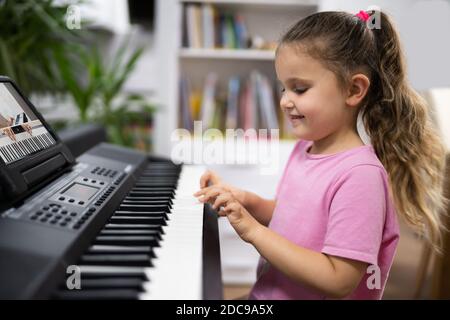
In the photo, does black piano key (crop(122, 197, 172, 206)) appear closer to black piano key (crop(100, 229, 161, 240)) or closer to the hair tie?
black piano key (crop(100, 229, 161, 240))

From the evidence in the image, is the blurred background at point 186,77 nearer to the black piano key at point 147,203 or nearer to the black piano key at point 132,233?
the black piano key at point 147,203

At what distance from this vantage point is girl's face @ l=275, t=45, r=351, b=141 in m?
0.81

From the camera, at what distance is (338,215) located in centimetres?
79

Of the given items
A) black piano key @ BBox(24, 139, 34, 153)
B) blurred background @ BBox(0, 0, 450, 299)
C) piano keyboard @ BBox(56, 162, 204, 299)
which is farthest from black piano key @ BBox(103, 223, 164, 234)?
blurred background @ BBox(0, 0, 450, 299)

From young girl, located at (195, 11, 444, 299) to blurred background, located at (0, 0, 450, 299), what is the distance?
36.2 inches

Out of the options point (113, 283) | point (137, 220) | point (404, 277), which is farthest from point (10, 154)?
point (404, 277)

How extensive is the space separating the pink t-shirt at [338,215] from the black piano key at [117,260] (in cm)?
32

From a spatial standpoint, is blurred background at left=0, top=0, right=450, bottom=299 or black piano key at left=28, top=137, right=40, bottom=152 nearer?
black piano key at left=28, top=137, right=40, bottom=152

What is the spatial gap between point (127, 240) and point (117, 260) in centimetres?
7

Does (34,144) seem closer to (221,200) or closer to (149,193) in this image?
(149,193)

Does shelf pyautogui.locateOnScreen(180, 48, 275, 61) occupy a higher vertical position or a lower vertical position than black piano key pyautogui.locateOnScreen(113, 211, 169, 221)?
higher
